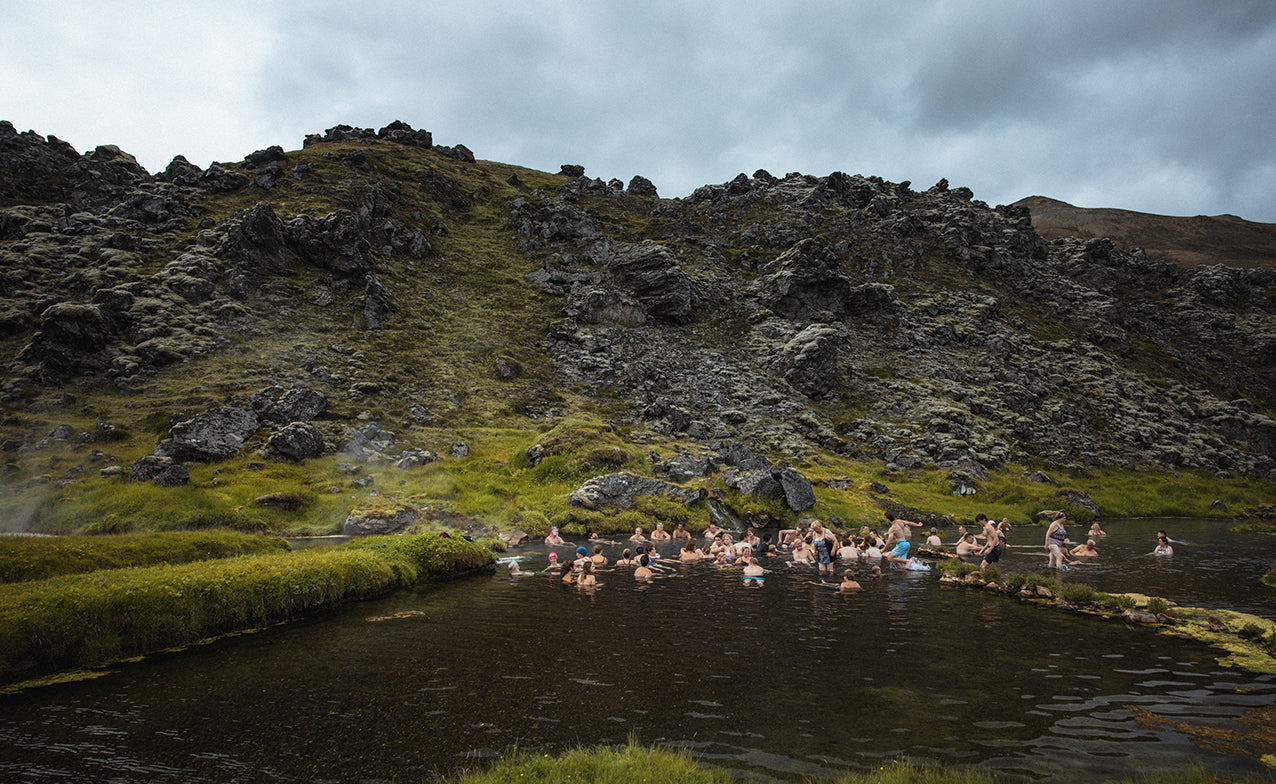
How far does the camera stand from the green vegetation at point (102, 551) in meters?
17.5

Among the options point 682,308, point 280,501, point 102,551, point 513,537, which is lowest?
point 513,537

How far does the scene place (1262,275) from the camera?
126 metres

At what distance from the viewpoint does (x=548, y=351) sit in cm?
9175

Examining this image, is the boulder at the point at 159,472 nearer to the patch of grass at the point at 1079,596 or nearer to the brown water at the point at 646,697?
the brown water at the point at 646,697

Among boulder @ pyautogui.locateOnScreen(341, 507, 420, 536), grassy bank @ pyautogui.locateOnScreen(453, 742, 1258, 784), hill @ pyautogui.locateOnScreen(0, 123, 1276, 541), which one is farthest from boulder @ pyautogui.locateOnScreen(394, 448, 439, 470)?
grassy bank @ pyautogui.locateOnScreen(453, 742, 1258, 784)

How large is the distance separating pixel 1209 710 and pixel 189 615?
85.8 ft

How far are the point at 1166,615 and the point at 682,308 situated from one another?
283 feet

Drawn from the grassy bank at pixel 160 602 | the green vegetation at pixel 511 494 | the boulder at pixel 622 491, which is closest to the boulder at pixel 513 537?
the green vegetation at pixel 511 494

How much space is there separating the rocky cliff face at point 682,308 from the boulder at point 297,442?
11677 millimetres

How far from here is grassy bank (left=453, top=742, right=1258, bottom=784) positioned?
8.28m

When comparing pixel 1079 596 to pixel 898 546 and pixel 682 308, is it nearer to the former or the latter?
pixel 898 546

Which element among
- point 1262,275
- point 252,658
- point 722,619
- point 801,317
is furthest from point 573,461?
point 1262,275

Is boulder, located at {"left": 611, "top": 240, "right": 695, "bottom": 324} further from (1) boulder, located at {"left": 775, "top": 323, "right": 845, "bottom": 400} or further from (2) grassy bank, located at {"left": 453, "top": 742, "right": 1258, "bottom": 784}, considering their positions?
(2) grassy bank, located at {"left": 453, "top": 742, "right": 1258, "bottom": 784}

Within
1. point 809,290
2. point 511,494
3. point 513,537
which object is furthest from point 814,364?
point 513,537
